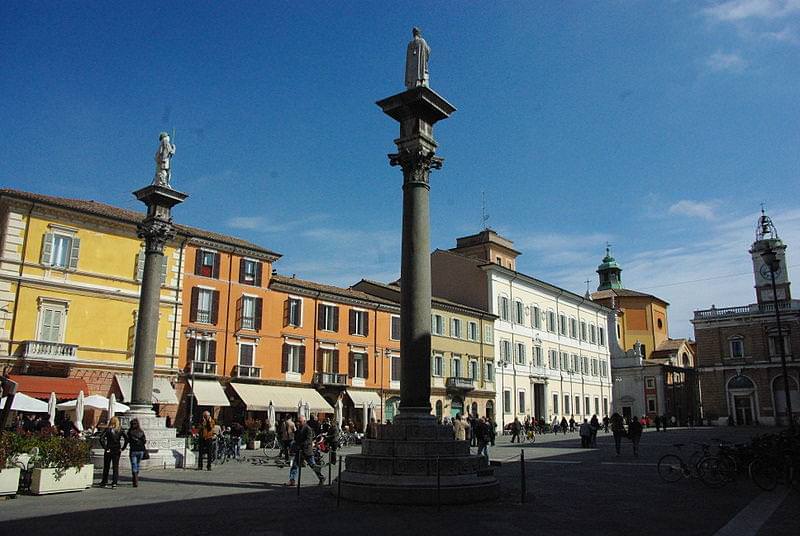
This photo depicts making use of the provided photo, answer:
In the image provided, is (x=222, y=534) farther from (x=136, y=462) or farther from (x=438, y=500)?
(x=136, y=462)

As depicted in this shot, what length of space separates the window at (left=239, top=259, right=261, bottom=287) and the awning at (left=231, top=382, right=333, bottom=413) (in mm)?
5680

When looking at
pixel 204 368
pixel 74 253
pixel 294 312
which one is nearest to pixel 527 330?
pixel 294 312

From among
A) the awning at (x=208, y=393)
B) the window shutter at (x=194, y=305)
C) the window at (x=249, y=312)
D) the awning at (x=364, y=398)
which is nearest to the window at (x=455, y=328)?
the awning at (x=364, y=398)

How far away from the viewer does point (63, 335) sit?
30.1 metres

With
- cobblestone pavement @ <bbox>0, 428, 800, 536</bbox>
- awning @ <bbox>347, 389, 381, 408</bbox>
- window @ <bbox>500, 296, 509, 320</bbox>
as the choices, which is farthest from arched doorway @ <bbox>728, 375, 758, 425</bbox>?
cobblestone pavement @ <bbox>0, 428, 800, 536</bbox>

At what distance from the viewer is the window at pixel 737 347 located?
63634 mm

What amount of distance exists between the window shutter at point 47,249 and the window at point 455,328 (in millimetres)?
25296

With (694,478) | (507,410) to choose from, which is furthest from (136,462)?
(507,410)

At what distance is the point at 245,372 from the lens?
35.8m

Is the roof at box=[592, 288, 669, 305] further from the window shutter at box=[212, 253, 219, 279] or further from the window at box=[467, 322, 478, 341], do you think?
the window shutter at box=[212, 253, 219, 279]

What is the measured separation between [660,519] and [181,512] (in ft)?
25.1

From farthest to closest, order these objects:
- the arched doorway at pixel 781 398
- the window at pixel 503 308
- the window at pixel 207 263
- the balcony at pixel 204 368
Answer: the arched doorway at pixel 781 398 → the window at pixel 503 308 → the window at pixel 207 263 → the balcony at pixel 204 368

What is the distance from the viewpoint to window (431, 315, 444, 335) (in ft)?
146

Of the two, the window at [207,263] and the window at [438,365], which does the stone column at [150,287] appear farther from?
the window at [438,365]
